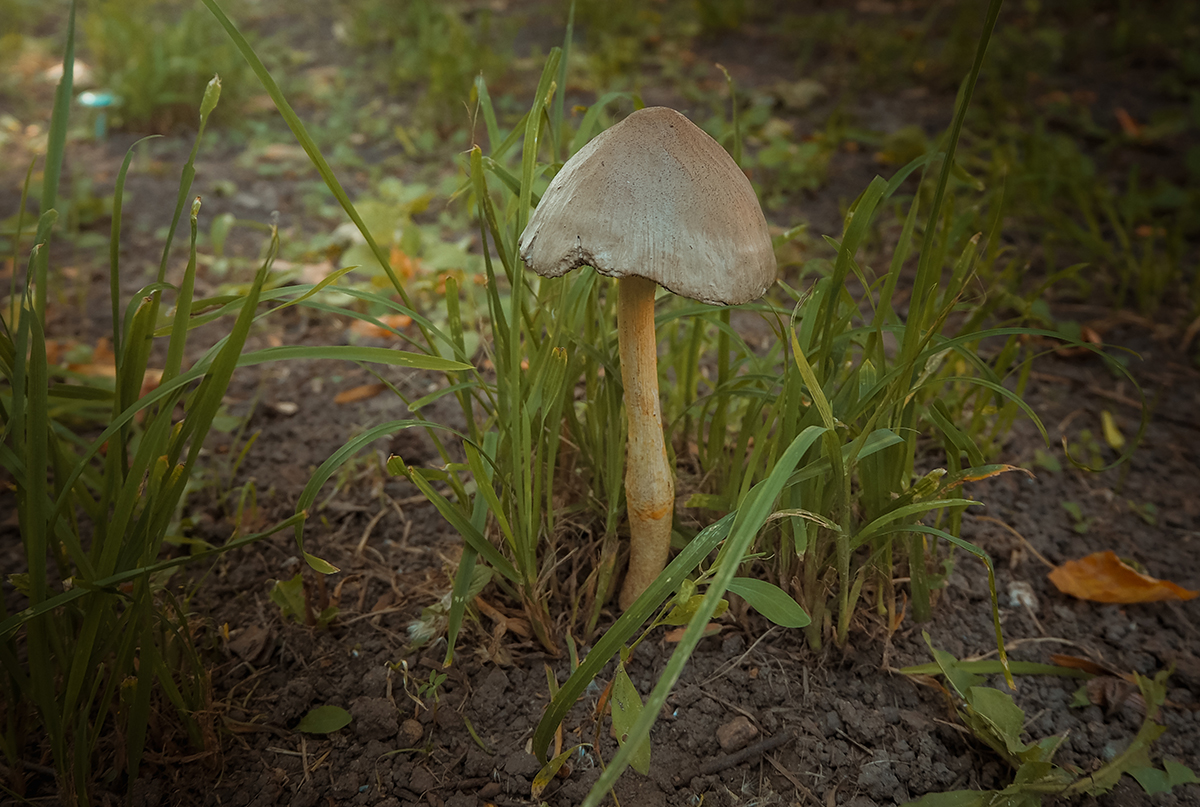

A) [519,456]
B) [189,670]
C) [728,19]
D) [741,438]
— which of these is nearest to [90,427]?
[189,670]

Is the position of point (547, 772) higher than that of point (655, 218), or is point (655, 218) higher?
point (655, 218)

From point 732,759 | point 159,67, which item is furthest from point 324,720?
point 159,67

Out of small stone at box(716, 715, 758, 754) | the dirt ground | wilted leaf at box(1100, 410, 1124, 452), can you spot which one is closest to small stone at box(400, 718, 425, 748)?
the dirt ground

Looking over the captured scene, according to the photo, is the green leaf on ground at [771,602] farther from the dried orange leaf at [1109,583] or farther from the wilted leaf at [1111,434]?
the wilted leaf at [1111,434]

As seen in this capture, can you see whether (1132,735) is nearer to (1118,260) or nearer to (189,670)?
(189,670)

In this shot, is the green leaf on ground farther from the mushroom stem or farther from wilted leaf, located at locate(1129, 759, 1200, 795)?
wilted leaf, located at locate(1129, 759, 1200, 795)

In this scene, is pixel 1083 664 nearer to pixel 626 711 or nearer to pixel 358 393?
pixel 626 711

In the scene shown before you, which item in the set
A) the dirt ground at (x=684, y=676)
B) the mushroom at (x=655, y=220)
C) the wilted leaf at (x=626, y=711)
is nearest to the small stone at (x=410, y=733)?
the dirt ground at (x=684, y=676)
